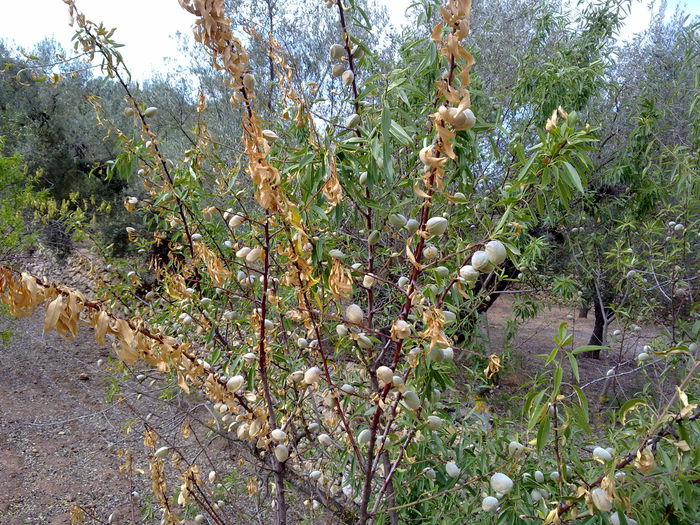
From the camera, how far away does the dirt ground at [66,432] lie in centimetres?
337

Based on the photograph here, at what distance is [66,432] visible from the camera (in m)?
4.49

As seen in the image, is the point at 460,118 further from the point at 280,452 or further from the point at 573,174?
the point at 280,452

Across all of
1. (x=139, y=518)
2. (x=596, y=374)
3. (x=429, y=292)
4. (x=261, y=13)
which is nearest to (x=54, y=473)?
(x=139, y=518)

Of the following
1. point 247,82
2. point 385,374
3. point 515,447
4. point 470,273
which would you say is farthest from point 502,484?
point 247,82

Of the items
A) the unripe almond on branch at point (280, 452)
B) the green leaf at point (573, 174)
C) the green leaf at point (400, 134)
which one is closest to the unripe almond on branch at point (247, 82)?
the green leaf at point (400, 134)

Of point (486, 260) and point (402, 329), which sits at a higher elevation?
point (486, 260)

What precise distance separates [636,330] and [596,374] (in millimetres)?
4218

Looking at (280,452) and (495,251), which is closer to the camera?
(495,251)

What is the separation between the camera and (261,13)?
22.4 feet

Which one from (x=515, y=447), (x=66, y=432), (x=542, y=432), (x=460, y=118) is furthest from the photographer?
(x=66, y=432)

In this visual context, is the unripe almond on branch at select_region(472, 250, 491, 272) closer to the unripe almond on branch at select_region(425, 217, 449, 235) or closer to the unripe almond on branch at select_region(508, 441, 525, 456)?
the unripe almond on branch at select_region(425, 217, 449, 235)

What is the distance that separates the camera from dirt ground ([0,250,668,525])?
11.1 ft

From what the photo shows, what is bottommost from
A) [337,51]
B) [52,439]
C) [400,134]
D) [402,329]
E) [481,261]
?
[52,439]

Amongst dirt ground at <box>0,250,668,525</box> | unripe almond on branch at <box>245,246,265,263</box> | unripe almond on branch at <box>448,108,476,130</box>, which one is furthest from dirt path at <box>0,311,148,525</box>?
unripe almond on branch at <box>448,108,476,130</box>
